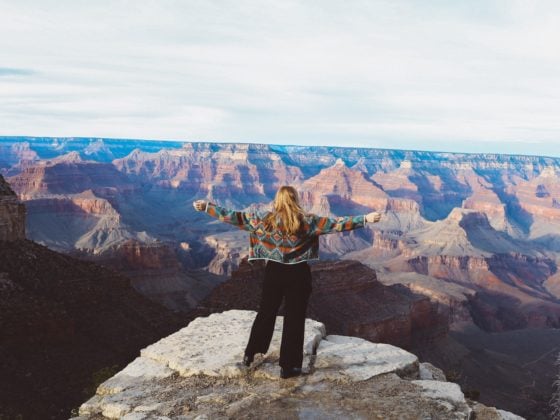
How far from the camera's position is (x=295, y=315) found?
Answer: 8.23 m

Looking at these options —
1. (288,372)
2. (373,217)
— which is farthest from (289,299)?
(373,217)

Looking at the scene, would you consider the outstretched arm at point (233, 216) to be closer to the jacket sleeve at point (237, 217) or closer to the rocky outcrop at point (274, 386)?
the jacket sleeve at point (237, 217)

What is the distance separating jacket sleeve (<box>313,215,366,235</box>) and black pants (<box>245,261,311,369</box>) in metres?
0.62

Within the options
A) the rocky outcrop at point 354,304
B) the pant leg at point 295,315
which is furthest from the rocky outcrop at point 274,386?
Result: the rocky outcrop at point 354,304

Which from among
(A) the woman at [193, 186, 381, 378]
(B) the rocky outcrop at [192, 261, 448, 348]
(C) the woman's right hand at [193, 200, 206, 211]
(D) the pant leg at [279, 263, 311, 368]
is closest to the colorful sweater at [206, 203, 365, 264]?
(A) the woman at [193, 186, 381, 378]

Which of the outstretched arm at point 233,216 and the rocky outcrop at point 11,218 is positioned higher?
the outstretched arm at point 233,216

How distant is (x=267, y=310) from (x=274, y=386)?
3.85 feet

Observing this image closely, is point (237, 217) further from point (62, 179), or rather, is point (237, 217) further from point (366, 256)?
point (62, 179)

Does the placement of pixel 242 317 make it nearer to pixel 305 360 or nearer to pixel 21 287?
pixel 305 360

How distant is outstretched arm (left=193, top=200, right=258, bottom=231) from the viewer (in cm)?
Result: 826

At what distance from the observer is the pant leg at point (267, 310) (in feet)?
26.7

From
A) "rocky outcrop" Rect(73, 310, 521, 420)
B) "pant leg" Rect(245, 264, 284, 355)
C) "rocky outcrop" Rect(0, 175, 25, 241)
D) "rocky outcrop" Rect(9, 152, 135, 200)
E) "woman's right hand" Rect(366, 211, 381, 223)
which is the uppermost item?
"woman's right hand" Rect(366, 211, 381, 223)

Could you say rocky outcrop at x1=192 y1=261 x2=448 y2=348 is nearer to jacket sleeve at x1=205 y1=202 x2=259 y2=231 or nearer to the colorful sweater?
jacket sleeve at x1=205 y1=202 x2=259 y2=231

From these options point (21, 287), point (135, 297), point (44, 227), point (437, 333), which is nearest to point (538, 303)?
point (437, 333)
